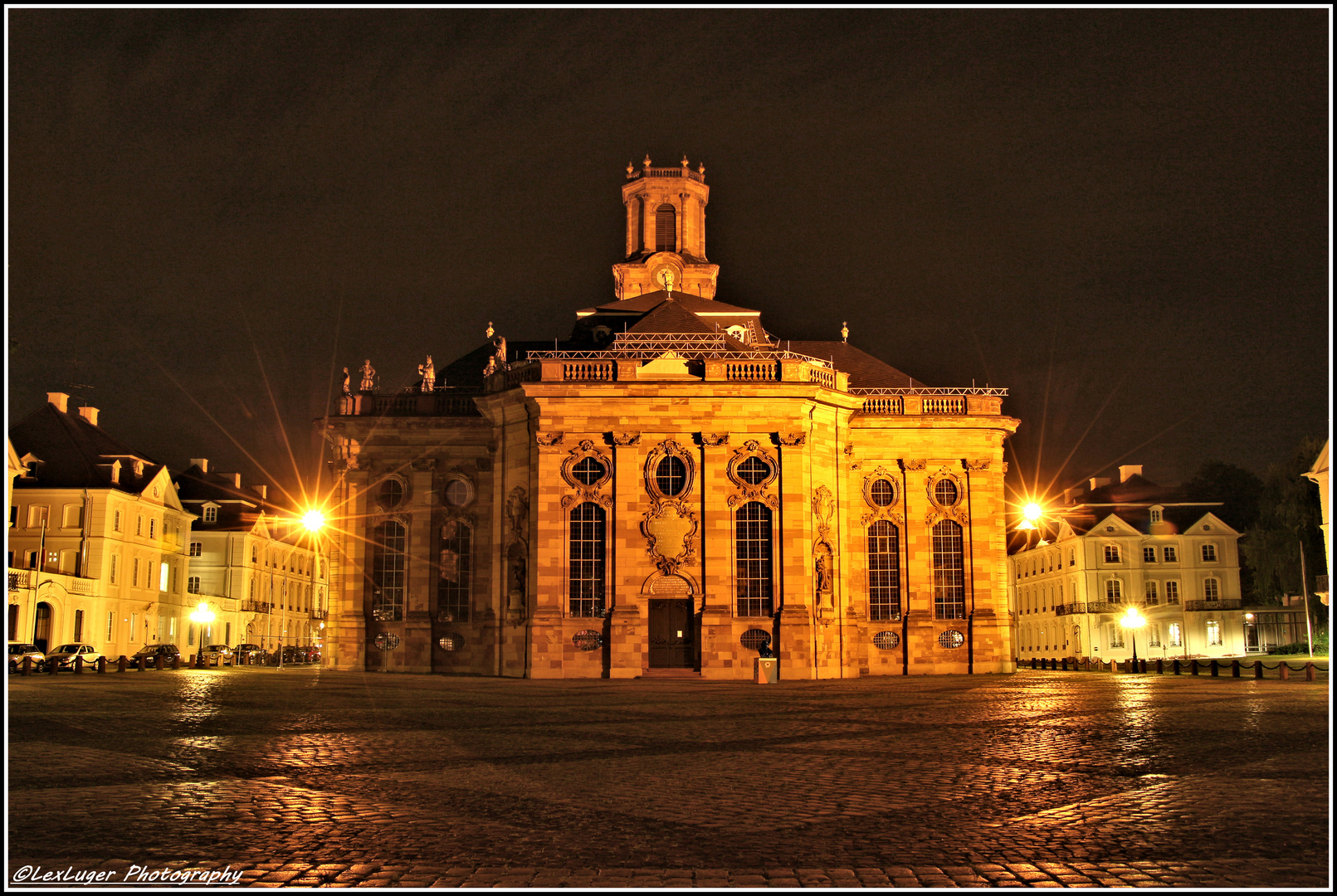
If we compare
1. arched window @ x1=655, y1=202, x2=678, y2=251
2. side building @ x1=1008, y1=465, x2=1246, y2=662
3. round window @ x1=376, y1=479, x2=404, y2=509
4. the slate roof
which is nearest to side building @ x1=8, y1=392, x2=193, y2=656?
the slate roof

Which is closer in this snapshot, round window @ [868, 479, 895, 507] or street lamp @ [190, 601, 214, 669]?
round window @ [868, 479, 895, 507]

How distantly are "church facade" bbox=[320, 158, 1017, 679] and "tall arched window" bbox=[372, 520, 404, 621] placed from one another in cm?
8

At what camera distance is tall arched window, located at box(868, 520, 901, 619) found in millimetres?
53344

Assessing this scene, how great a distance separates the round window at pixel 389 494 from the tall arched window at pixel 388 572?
89 cm

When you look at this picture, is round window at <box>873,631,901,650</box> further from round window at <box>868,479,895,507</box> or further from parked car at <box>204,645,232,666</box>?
parked car at <box>204,645,232,666</box>

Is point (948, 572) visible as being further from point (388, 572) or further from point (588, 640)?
point (388, 572)

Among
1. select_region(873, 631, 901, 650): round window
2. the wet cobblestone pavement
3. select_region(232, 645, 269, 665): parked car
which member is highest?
select_region(873, 631, 901, 650): round window

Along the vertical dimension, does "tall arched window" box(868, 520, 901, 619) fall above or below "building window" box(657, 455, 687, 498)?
below

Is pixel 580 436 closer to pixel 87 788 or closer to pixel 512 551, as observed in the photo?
pixel 512 551

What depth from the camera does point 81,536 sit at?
64.3 m

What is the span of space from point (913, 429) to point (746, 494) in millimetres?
11307

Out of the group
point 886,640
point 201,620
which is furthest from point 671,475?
point 201,620

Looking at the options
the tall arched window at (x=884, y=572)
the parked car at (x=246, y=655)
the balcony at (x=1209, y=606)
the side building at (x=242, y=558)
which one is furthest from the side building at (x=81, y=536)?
the balcony at (x=1209, y=606)

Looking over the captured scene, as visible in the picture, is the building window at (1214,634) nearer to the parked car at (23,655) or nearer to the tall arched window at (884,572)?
the tall arched window at (884,572)
